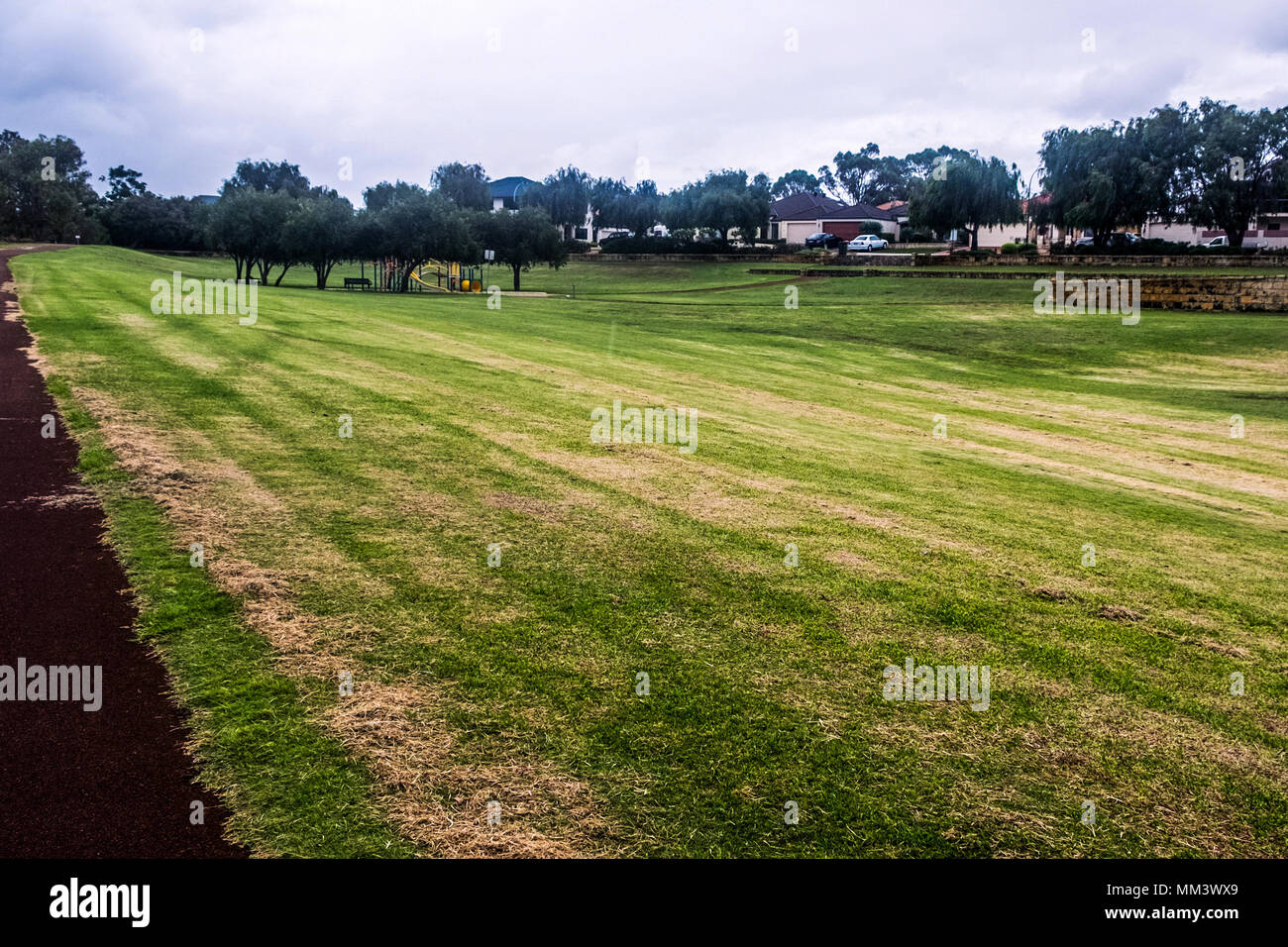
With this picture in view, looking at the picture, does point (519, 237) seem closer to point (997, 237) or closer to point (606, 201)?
point (606, 201)

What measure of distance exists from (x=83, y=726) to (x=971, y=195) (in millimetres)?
82544

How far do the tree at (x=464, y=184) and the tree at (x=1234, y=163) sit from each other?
84.6 metres

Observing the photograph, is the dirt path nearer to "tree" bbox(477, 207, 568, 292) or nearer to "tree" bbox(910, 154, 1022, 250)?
"tree" bbox(477, 207, 568, 292)

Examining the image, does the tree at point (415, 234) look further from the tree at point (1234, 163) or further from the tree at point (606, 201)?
the tree at point (1234, 163)

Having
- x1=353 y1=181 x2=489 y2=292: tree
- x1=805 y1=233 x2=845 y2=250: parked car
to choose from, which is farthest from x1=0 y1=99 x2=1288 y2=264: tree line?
x1=805 y1=233 x2=845 y2=250: parked car

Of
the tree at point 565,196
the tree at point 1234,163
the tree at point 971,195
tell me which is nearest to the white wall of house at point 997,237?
the tree at point 971,195

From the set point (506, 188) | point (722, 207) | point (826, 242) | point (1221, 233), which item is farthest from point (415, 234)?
point (1221, 233)

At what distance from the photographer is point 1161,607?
852 cm

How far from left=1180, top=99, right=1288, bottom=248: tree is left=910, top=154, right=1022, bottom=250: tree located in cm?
1372

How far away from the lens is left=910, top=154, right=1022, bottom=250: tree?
251 ft

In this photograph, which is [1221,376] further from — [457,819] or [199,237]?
[199,237]

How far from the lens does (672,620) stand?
7.52 metres

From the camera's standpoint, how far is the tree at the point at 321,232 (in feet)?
219
